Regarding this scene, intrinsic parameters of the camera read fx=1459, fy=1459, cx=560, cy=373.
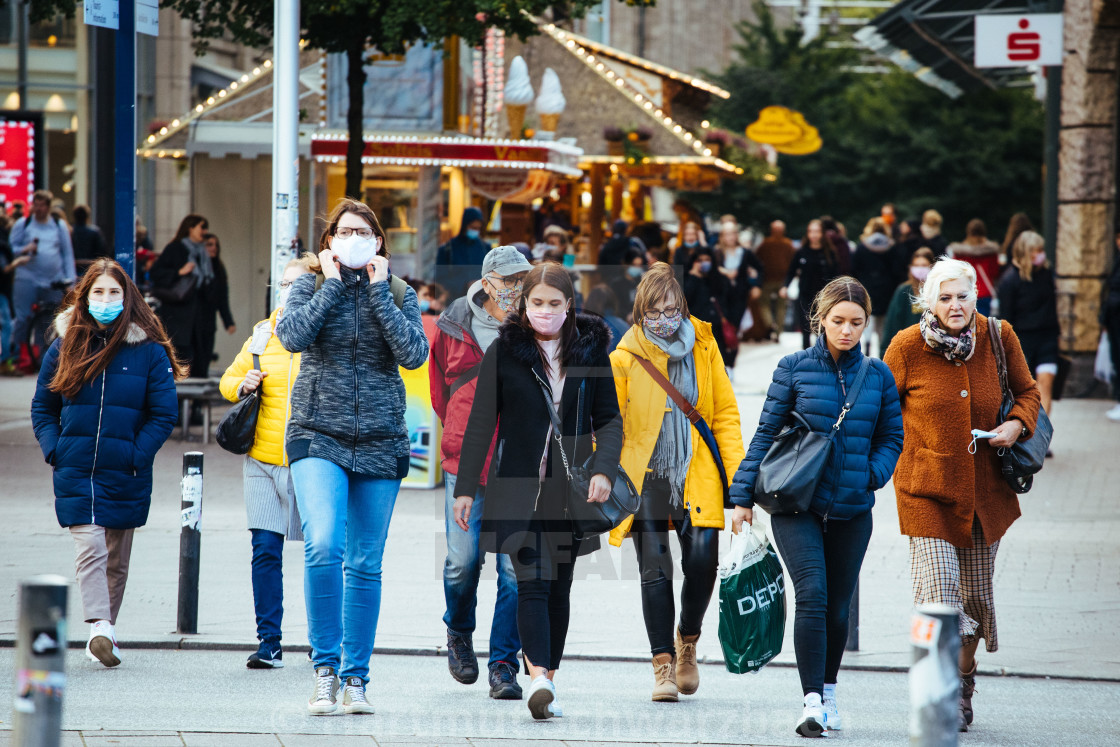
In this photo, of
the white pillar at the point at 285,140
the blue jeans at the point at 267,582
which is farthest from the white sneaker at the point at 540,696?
the white pillar at the point at 285,140

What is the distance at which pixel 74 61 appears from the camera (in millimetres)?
25438

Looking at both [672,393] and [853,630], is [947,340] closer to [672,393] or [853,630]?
[672,393]

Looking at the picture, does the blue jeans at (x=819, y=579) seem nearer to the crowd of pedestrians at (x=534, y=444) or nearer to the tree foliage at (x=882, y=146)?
the crowd of pedestrians at (x=534, y=444)

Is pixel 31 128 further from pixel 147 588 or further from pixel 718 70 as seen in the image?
pixel 718 70

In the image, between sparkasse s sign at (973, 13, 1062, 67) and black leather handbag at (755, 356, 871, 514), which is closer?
black leather handbag at (755, 356, 871, 514)

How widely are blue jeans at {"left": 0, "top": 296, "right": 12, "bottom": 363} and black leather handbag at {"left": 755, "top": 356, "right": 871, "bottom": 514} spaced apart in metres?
13.2

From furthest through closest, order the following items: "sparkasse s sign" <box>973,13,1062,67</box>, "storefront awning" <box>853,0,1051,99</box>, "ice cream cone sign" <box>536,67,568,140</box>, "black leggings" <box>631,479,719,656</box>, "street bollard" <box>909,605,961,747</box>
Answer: "ice cream cone sign" <box>536,67,568,140</box>
"storefront awning" <box>853,0,1051,99</box>
"sparkasse s sign" <box>973,13,1062,67</box>
"black leggings" <box>631,479,719,656</box>
"street bollard" <box>909,605,961,747</box>

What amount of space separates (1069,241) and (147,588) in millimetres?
12160

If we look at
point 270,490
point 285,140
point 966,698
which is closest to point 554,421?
point 270,490

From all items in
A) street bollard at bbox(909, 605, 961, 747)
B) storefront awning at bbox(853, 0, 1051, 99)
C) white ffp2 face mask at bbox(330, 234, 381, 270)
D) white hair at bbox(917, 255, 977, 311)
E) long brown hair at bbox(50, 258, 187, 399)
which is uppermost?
storefront awning at bbox(853, 0, 1051, 99)

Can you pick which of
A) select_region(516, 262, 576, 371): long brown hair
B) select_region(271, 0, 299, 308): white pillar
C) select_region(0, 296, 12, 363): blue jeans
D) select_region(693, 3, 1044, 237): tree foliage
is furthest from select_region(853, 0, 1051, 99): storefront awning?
select_region(693, 3, 1044, 237): tree foliage

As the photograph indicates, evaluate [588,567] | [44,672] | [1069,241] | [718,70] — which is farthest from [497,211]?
[718,70]

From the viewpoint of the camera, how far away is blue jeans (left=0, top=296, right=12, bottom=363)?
16.8m

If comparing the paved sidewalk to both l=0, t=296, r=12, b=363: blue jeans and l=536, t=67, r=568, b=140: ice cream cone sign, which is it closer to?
l=0, t=296, r=12, b=363: blue jeans
